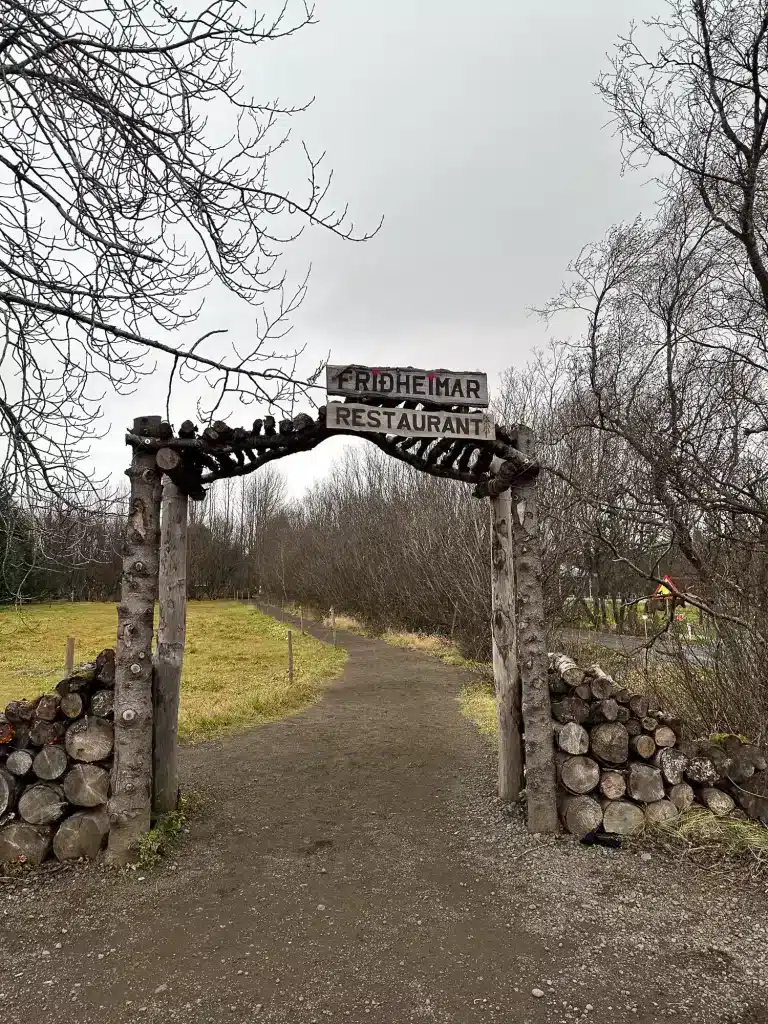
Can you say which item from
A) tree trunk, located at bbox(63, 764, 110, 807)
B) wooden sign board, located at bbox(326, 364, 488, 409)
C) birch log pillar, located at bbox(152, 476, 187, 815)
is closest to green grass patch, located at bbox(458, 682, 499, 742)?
birch log pillar, located at bbox(152, 476, 187, 815)

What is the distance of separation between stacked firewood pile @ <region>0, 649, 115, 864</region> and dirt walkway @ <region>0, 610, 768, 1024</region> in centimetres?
25

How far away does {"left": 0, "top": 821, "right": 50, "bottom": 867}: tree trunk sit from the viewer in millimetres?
4371

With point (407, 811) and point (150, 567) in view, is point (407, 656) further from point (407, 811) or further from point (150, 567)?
point (150, 567)

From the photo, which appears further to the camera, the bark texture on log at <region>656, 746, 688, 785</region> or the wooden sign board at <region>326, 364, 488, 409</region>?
the wooden sign board at <region>326, 364, 488, 409</region>

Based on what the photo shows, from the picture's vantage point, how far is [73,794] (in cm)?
451

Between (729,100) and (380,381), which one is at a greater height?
(729,100)

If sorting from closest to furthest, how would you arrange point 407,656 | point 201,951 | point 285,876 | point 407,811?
point 201,951 → point 285,876 → point 407,811 → point 407,656

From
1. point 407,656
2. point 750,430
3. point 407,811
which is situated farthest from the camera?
point 407,656

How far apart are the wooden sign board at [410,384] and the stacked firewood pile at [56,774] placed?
303cm

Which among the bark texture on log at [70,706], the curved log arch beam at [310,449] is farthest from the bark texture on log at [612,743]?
the bark texture on log at [70,706]

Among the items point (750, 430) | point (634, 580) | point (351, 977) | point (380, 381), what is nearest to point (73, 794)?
point (351, 977)

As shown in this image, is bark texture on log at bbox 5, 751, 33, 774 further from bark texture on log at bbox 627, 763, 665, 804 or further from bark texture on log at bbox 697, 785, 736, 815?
bark texture on log at bbox 697, 785, 736, 815

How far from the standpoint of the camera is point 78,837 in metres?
4.46

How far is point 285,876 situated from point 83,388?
12.0 feet
